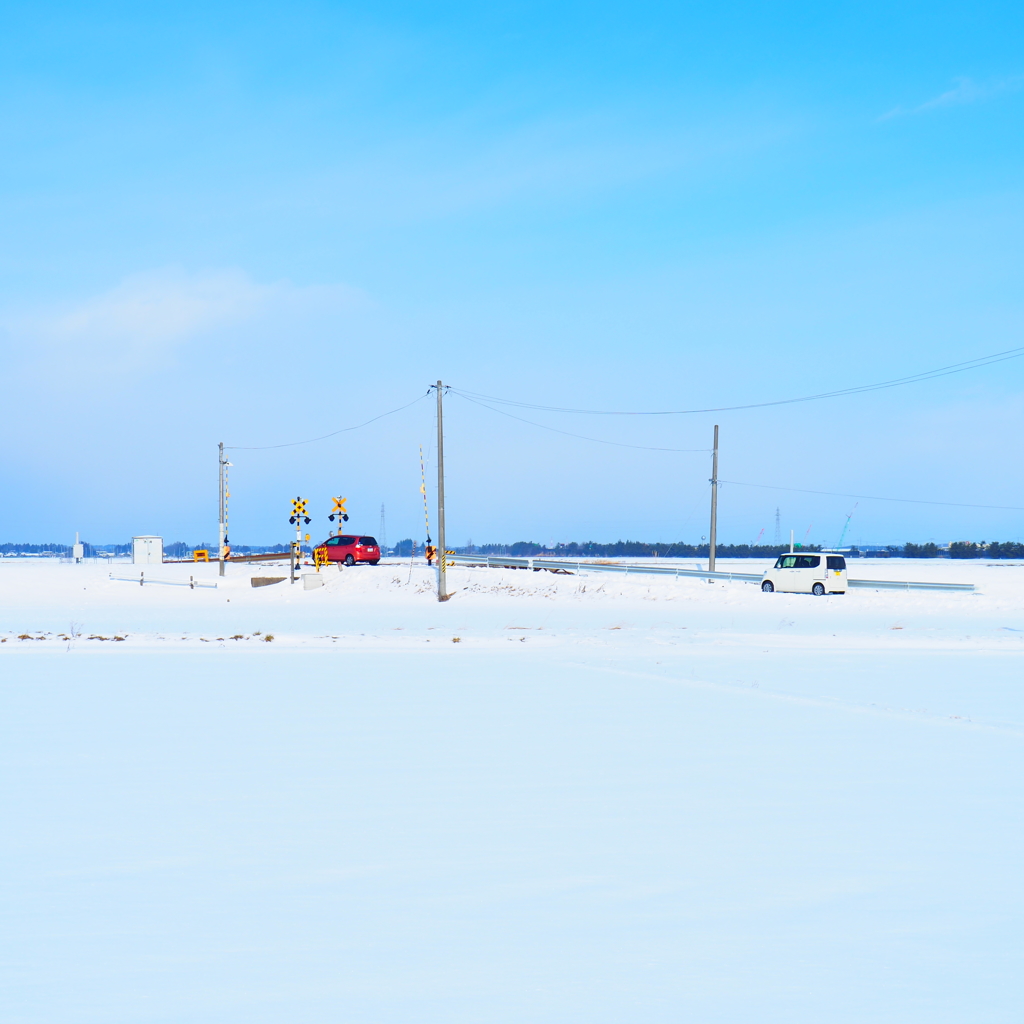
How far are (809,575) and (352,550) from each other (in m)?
23.3

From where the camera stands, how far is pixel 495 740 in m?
10.5

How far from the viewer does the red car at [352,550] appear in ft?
164

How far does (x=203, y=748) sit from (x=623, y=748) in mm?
4370

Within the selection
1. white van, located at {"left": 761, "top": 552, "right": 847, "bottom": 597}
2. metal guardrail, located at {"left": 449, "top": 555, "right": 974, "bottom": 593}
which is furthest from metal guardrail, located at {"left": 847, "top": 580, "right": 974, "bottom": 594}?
white van, located at {"left": 761, "top": 552, "right": 847, "bottom": 597}

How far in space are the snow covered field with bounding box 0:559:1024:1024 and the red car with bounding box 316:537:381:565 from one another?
3308 centimetres

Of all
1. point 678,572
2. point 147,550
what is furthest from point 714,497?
Answer: point 147,550

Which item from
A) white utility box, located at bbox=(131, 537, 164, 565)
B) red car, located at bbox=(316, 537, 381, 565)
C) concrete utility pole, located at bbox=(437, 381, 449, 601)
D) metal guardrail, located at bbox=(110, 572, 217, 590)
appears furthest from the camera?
white utility box, located at bbox=(131, 537, 164, 565)

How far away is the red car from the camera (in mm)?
49969

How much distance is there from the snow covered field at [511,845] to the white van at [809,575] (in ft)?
70.8

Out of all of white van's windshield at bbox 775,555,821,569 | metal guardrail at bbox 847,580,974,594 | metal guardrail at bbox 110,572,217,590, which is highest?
white van's windshield at bbox 775,555,821,569

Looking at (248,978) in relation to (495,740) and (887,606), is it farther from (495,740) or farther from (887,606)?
(887,606)

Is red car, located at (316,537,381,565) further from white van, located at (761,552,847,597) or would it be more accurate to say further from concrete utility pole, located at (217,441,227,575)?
white van, located at (761,552,847,597)

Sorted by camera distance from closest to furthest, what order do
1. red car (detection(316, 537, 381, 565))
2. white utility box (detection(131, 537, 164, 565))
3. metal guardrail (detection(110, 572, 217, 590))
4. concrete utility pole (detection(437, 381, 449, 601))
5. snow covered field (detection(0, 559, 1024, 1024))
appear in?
1. snow covered field (detection(0, 559, 1024, 1024))
2. concrete utility pole (detection(437, 381, 449, 601))
3. metal guardrail (detection(110, 572, 217, 590))
4. red car (detection(316, 537, 381, 565))
5. white utility box (detection(131, 537, 164, 565))

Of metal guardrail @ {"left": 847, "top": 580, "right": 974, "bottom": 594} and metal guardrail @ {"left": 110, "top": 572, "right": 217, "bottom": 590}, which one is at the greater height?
metal guardrail @ {"left": 847, "top": 580, "right": 974, "bottom": 594}
